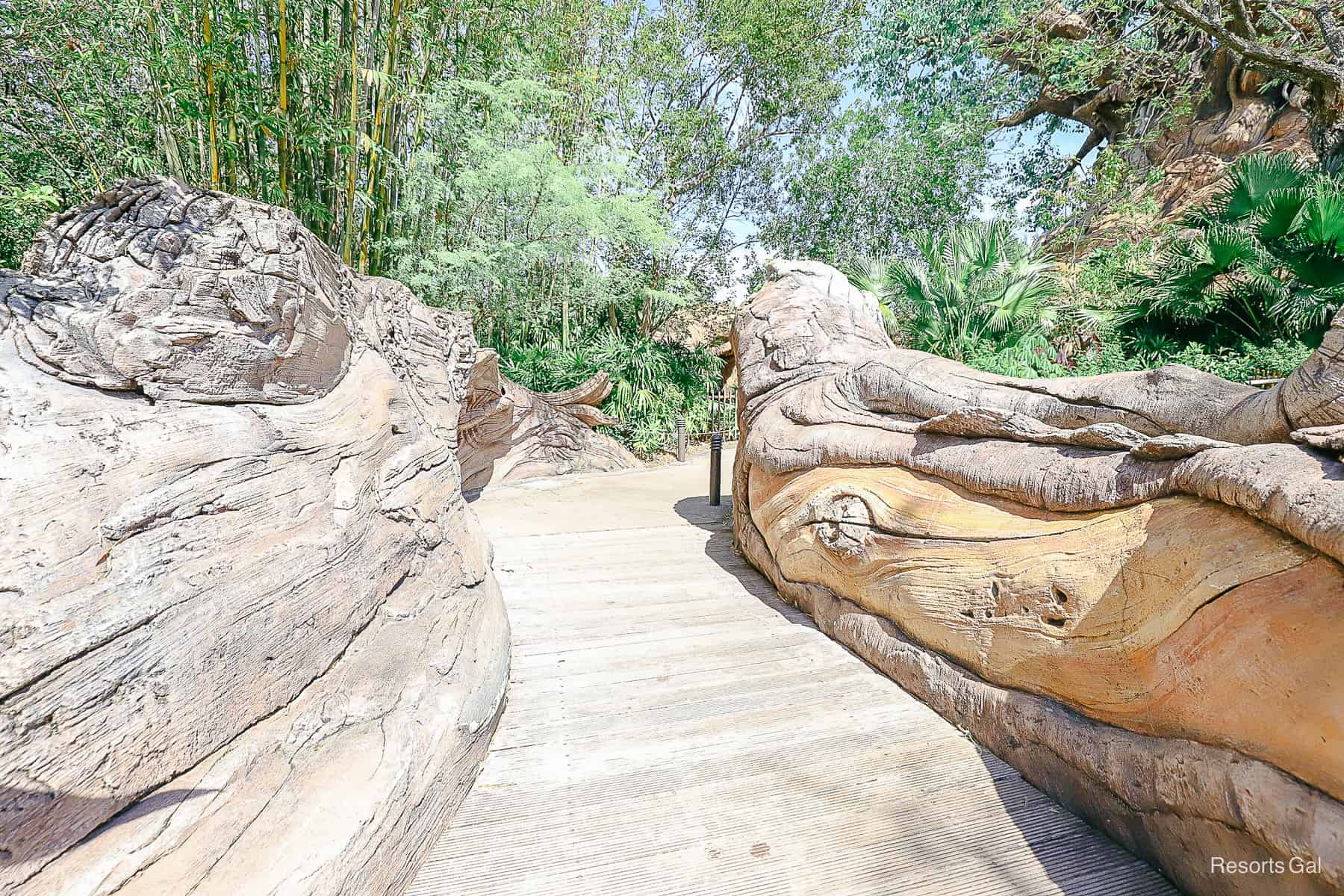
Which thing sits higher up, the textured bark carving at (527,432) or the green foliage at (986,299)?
the green foliage at (986,299)

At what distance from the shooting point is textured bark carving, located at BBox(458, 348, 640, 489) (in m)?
5.76

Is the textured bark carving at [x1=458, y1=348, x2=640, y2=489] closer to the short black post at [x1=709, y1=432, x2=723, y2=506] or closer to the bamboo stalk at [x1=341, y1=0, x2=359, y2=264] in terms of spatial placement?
the bamboo stalk at [x1=341, y1=0, x2=359, y2=264]

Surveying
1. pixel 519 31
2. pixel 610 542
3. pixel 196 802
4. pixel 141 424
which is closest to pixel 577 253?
pixel 519 31

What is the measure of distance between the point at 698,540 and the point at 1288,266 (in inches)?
207

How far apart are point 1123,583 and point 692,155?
12.8m

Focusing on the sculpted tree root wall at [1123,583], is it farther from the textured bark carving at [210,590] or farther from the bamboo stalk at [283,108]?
the bamboo stalk at [283,108]

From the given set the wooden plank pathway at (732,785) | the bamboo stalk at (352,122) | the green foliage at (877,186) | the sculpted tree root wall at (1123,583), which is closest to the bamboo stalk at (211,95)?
the bamboo stalk at (352,122)

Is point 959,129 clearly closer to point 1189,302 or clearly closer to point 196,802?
point 1189,302

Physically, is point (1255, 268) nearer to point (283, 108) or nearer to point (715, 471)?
point (715, 471)

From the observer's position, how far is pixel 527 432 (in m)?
7.09

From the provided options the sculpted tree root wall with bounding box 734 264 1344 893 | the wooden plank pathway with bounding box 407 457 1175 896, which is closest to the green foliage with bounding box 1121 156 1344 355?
the sculpted tree root wall with bounding box 734 264 1344 893

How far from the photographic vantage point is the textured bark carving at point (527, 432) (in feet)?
18.9

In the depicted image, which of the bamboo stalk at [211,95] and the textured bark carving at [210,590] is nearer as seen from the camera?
the textured bark carving at [210,590]

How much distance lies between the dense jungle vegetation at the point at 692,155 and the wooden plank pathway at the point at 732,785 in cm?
449
